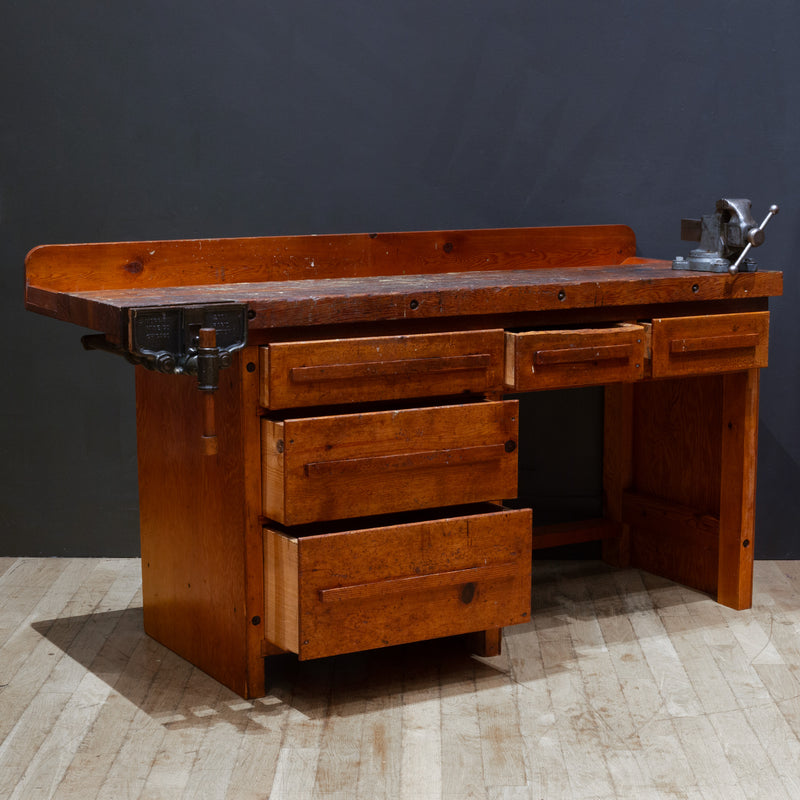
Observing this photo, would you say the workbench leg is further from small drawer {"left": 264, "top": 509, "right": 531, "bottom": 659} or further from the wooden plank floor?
small drawer {"left": 264, "top": 509, "right": 531, "bottom": 659}

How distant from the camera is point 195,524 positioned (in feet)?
8.65

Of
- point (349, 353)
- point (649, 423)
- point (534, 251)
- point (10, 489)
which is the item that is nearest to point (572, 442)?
point (649, 423)

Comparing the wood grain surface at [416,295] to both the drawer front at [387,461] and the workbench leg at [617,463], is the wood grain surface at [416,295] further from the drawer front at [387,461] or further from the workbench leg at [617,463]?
the workbench leg at [617,463]

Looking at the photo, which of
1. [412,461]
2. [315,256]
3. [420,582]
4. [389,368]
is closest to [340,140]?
[315,256]

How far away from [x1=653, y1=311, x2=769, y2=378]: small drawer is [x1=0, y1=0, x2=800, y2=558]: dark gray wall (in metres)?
0.54

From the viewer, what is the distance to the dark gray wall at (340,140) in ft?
10.6

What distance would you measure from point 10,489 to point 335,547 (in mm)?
1403

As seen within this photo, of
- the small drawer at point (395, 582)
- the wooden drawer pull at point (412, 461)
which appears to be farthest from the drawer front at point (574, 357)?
the small drawer at point (395, 582)

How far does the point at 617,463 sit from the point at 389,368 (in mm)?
1217

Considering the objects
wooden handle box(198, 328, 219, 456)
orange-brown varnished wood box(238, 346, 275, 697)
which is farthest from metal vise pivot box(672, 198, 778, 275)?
wooden handle box(198, 328, 219, 456)

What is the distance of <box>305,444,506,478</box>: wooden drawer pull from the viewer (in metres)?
2.39

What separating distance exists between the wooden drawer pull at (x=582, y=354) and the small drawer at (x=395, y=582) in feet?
1.08

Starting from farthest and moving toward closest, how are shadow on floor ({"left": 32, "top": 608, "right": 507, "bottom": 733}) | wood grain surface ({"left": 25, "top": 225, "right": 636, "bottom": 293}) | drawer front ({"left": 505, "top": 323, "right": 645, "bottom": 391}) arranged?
wood grain surface ({"left": 25, "top": 225, "right": 636, "bottom": 293}), drawer front ({"left": 505, "top": 323, "right": 645, "bottom": 391}), shadow on floor ({"left": 32, "top": 608, "right": 507, "bottom": 733})

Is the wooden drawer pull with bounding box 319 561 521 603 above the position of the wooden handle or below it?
below
